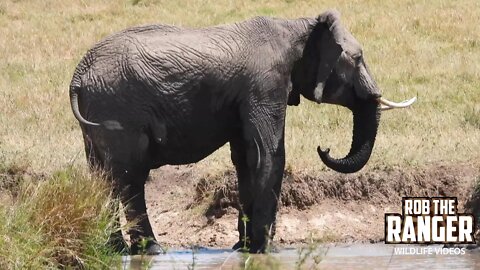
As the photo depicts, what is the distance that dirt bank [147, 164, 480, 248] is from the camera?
1340cm

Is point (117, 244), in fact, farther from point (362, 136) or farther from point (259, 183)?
point (362, 136)

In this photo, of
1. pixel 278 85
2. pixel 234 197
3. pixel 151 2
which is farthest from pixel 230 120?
pixel 151 2

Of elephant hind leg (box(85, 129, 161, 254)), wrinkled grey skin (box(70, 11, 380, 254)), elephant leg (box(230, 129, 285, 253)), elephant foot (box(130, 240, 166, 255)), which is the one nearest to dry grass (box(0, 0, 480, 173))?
elephant hind leg (box(85, 129, 161, 254))

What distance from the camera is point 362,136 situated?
12203 mm

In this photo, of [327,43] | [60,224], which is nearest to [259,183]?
[327,43]

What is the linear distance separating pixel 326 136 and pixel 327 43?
348 centimetres

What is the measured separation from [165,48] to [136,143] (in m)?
0.88

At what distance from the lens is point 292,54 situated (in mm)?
11844

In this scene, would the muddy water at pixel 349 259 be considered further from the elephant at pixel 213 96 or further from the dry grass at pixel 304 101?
the dry grass at pixel 304 101

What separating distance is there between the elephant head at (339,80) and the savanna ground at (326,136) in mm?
946

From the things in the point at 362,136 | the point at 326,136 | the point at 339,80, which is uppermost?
the point at 339,80

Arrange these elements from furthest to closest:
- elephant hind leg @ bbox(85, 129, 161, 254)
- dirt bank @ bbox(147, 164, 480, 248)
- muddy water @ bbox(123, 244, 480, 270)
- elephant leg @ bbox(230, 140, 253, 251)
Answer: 1. dirt bank @ bbox(147, 164, 480, 248)
2. elephant leg @ bbox(230, 140, 253, 251)
3. elephant hind leg @ bbox(85, 129, 161, 254)
4. muddy water @ bbox(123, 244, 480, 270)

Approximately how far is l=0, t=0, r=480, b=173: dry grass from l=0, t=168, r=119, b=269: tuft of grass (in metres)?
1.93

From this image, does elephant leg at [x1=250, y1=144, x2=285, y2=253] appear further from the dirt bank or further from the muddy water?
the dirt bank
